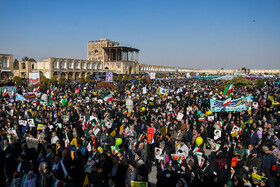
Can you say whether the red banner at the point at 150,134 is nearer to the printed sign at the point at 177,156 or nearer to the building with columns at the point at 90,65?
the printed sign at the point at 177,156

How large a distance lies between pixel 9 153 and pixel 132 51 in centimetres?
8027

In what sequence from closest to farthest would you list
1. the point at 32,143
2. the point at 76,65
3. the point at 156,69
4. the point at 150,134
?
the point at 32,143 < the point at 150,134 < the point at 76,65 < the point at 156,69

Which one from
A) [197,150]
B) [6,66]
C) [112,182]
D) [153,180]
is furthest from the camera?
[6,66]

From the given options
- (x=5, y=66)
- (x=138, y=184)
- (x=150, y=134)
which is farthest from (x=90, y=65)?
(x=138, y=184)

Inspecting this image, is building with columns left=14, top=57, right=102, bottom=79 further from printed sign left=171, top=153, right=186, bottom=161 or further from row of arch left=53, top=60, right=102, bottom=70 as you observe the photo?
printed sign left=171, top=153, right=186, bottom=161

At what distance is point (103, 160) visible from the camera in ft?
18.6

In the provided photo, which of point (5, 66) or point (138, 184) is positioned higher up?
point (5, 66)

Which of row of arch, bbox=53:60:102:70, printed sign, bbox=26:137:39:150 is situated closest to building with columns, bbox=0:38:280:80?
row of arch, bbox=53:60:102:70

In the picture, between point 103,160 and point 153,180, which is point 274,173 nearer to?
point 153,180

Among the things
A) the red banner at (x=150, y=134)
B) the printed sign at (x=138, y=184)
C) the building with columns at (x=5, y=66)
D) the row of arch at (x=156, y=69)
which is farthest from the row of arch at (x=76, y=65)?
the printed sign at (x=138, y=184)

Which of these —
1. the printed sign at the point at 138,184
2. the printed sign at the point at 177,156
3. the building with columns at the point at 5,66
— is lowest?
the printed sign at the point at 138,184

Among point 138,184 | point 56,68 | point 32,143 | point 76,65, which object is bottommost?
point 32,143

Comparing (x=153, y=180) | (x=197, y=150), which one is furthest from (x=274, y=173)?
(x=153, y=180)

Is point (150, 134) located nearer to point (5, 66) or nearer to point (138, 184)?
point (138, 184)
